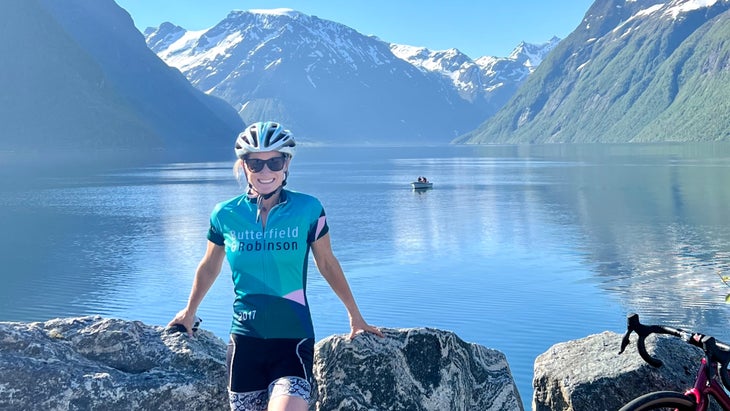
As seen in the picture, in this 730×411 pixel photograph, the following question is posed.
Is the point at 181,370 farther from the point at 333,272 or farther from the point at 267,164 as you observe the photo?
the point at 267,164

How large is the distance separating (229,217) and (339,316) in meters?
28.0

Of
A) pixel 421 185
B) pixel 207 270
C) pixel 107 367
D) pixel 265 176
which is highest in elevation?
pixel 265 176

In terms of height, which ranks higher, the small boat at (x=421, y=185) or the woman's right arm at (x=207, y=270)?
the woman's right arm at (x=207, y=270)

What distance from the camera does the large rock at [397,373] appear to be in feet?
24.8

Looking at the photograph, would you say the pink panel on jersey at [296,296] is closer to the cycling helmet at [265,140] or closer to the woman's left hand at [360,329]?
the woman's left hand at [360,329]

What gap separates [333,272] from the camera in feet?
23.0

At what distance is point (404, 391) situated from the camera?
7605 millimetres

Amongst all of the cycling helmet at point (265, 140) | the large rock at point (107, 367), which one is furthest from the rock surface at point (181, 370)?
the cycling helmet at point (265, 140)

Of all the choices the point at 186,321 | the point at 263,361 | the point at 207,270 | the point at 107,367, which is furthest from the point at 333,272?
the point at 107,367

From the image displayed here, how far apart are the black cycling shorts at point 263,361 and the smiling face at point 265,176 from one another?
134cm

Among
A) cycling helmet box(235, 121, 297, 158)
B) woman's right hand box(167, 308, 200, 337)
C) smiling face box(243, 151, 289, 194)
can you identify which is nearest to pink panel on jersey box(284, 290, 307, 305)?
smiling face box(243, 151, 289, 194)

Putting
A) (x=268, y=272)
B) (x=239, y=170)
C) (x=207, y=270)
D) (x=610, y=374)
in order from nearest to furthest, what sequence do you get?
(x=268, y=272), (x=207, y=270), (x=239, y=170), (x=610, y=374)

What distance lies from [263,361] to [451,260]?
147ft

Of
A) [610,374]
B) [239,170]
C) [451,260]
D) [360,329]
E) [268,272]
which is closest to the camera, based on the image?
[268,272]
